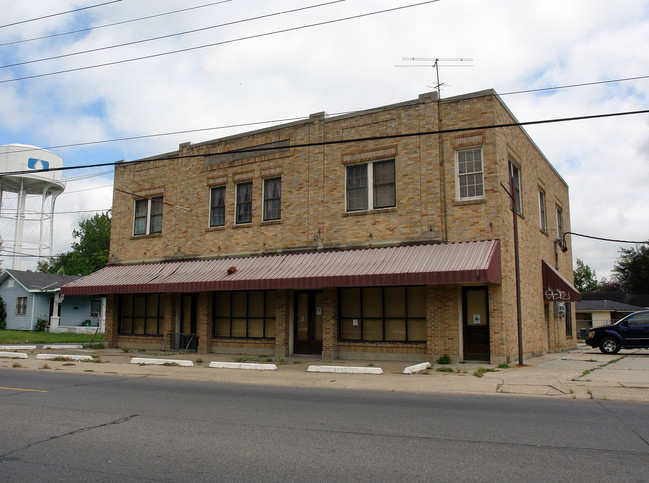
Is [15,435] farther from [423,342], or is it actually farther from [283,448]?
[423,342]

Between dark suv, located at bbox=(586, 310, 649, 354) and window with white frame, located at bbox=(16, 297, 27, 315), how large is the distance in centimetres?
3832

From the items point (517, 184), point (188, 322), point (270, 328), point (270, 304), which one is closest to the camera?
point (517, 184)

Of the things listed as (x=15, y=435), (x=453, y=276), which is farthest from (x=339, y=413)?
(x=453, y=276)

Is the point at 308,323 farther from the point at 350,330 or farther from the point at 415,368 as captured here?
the point at 415,368

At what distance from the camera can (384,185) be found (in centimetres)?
1834

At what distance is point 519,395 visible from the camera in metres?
11.1

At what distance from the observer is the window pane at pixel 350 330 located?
18297 millimetres

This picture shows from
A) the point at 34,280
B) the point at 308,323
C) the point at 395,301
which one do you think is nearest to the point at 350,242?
the point at 395,301

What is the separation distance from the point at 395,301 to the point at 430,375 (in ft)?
13.0

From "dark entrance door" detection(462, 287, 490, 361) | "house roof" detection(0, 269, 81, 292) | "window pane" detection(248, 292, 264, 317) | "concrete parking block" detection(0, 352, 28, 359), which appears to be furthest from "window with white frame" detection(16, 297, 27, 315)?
"dark entrance door" detection(462, 287, 490, 361)

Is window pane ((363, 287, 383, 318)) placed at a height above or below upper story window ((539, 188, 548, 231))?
below

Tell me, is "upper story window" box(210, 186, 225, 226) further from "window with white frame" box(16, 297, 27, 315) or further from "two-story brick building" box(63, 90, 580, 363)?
"window with white frame" box(16, 297, 27, 315)

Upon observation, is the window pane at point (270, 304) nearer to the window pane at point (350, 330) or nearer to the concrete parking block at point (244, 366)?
the window pane at point (350, 330)

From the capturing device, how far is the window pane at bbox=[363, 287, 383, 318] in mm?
18048
